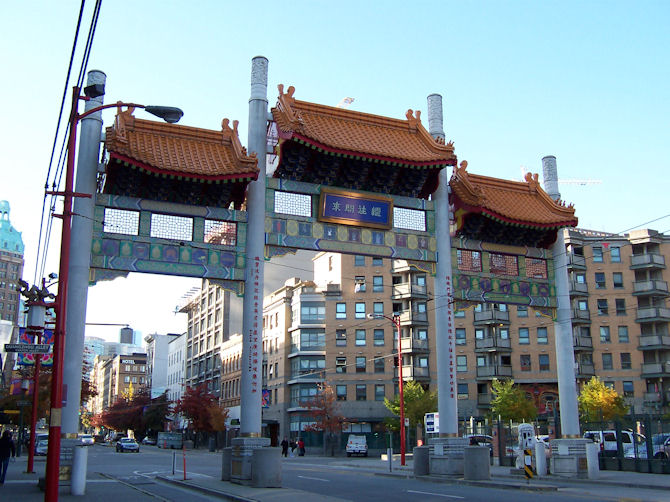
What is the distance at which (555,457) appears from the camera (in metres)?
28.8

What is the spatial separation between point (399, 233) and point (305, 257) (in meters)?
67.1

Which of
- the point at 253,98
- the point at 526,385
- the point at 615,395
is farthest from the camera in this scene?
the point at 526,385

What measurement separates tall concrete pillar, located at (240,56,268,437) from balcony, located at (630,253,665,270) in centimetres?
6177

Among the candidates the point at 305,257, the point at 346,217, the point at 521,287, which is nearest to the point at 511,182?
the point at 521,287

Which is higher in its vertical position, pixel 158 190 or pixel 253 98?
pixel 253 98

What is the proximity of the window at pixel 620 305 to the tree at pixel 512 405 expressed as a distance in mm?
15030

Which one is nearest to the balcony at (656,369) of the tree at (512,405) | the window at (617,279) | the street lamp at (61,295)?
the window at (617,279)

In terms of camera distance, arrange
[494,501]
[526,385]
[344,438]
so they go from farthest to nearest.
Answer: [526,385] < [344,438] < [494,501]

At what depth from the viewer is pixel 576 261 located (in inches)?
2990

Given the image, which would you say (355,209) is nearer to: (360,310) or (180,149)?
(180,149)

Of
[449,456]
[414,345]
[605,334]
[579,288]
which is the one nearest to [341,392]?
[414,345]

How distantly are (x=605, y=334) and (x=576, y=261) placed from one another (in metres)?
8.61

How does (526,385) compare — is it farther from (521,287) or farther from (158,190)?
(158,190)

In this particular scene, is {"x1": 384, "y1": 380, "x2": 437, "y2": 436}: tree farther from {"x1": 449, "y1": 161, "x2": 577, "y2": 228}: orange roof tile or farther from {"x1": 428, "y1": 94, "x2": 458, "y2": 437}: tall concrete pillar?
{"x1": 428, "y1": 94, "x2": 458, "y2": 437}: tall concrete pillar
